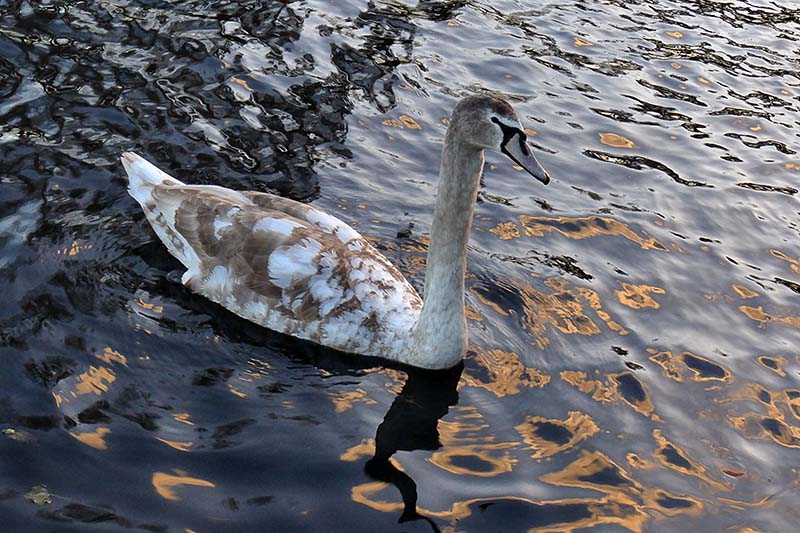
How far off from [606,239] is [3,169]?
6.24m

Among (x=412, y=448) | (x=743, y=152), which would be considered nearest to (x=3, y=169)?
(x=412, y=448)

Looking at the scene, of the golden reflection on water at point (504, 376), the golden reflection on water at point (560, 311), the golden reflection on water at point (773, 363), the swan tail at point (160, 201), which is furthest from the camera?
the swan tail at point (160, 201)

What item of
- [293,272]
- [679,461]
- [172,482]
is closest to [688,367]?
[679,461]

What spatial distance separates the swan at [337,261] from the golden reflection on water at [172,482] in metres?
2.08

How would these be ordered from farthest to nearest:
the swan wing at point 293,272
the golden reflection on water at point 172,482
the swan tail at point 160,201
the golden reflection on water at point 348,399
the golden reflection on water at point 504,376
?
the swan tail at point 160,201 < the swan wing at point 293,272 < the golden reflection on water at point 504,376 < the golden reflection on water at point 348,399 < the golden reflection on water at point 172,482

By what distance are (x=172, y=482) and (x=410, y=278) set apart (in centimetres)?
367

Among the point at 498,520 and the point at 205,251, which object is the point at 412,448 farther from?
the point at 205,251

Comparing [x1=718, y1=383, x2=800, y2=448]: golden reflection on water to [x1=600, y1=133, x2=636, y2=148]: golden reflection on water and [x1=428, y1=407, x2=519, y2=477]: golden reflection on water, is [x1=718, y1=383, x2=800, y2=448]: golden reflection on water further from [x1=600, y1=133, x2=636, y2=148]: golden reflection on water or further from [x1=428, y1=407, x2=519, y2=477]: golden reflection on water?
[x1=600, y1=133, x2=636, y2=148]: golden reflection on water

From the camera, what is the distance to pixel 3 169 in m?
9.98

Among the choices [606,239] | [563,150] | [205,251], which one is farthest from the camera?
[563,150]

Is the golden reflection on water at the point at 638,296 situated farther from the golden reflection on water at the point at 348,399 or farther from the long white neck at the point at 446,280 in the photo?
the golden reflection on water at the point at 348,399

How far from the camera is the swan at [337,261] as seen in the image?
7871 mm

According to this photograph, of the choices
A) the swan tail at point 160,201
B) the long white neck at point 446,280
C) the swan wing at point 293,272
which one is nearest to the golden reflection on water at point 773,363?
the long white neck at point 446,280

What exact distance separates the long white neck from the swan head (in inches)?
15.7
